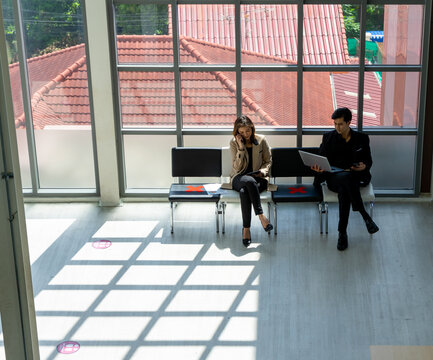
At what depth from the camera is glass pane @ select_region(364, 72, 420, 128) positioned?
8.59 m

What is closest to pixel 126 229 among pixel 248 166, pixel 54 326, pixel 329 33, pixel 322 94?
pixel 248 166

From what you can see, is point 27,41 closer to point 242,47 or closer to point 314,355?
point 242,47

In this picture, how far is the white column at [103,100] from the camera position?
841 cm

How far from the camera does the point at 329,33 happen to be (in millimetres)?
8469

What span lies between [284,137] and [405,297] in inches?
124

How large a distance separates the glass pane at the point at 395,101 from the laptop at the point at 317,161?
125cm

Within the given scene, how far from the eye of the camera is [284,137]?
8.86m

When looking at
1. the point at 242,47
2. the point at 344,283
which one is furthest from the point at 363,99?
the point at 344,283

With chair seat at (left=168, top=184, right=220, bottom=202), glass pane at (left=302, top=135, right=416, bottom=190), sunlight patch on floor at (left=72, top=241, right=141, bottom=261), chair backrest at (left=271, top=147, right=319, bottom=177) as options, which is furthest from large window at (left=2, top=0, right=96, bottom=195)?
glass pane at (left=302, top=135, right=416, bottom=190)

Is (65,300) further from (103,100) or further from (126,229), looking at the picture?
(103,100)

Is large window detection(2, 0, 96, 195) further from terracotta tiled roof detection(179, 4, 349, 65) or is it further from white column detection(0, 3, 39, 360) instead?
white column detection(0, 3, 39, 360)

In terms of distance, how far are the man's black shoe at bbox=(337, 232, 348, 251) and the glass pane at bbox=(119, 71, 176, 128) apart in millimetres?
2776

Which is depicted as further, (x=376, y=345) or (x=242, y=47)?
(x=242, y=47)

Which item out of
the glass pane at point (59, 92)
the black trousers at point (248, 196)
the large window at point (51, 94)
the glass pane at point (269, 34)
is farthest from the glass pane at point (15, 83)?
the black trousers at point (248, 196)
